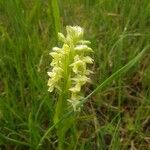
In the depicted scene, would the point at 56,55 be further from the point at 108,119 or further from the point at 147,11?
the point at 147,11

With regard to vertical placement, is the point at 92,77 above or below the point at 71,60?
below

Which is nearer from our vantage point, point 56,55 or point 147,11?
point 56,55

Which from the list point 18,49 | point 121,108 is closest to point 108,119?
point 121,108

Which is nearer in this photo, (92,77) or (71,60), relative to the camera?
(71,60)

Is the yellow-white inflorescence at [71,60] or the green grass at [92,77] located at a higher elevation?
the yellow-white inflorescence at [71,60]

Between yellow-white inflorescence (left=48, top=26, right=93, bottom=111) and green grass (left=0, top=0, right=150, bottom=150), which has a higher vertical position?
yellow-white inflorescence (left=48, top=26, right=93, bottom=111)

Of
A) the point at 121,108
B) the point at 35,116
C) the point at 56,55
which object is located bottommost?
the point at 121,108

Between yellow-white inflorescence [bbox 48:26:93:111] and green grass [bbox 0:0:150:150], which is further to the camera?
green grass [bbox 0:0:150:150]

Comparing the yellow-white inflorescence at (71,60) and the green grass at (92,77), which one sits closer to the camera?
the yellow-white inflorescence at (71,60)
